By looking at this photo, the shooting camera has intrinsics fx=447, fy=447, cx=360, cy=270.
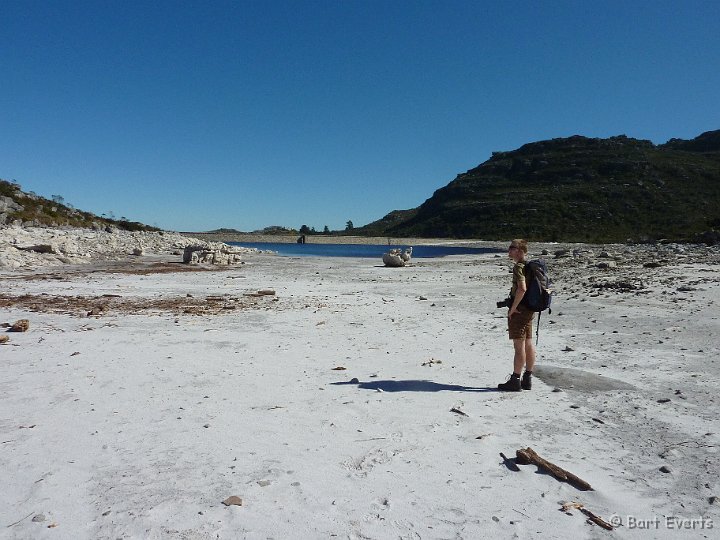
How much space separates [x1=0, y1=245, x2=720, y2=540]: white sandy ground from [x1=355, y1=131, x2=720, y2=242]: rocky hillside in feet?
184

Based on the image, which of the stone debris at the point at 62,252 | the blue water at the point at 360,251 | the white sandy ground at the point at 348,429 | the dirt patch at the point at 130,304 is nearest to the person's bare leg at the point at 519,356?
the white sandy ground at the point at 348,429

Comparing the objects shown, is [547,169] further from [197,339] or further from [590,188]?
[197,339]

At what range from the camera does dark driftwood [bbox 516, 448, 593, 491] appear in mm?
3428

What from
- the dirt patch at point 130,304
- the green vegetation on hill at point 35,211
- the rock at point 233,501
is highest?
the green vegetation on hill at point 35,211

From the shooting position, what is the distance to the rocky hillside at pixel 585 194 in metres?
73.1

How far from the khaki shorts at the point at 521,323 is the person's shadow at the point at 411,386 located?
0.77 metres

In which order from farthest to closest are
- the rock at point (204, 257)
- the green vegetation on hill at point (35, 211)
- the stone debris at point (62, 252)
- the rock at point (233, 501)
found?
the green vegetation on hill at point (35, 211) < the rock at point (204, 257) < the stone debris at point (62, 252) < the rock at point (233, 501)

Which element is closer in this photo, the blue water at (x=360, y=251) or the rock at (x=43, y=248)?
the rock at (x=43, y=248)

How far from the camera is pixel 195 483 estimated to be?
3426 millimetres

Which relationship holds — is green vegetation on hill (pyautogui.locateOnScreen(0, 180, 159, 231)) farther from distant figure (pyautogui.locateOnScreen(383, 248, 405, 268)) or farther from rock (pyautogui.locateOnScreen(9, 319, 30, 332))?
rock (pyautogui.locateOnScreen(9, 319, 30, 332))

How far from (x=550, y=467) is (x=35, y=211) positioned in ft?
189

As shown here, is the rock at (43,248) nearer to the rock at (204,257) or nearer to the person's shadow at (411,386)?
the rock at (204,257)

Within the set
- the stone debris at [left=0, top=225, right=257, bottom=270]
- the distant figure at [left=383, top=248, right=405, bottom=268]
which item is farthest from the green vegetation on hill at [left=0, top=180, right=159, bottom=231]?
the distant figure at [left=383, top=248, right=405, bottom=268]

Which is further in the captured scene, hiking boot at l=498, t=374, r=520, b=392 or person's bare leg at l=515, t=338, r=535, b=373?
person's bare leg at l=515, t=338, r=535, b=373
